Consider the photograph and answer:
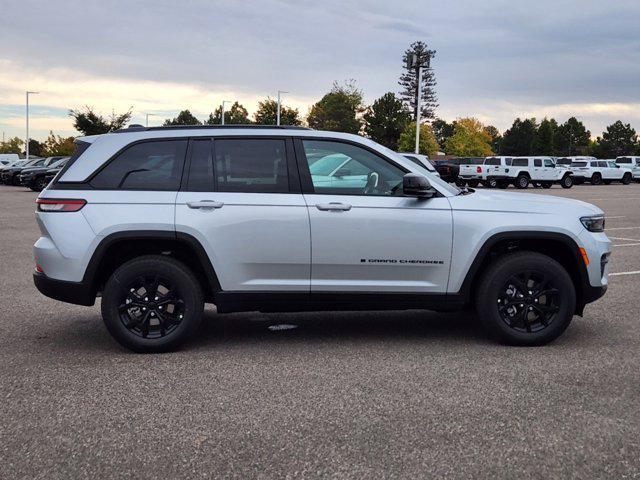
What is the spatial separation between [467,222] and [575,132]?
162029 millimetres

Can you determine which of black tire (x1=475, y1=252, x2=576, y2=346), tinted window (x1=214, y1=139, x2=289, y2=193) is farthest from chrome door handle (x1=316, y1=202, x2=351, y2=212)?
black tire (x1=475, y1=252, x2=576, y2=346)

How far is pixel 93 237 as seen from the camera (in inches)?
207

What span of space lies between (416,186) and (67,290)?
2.72 meters

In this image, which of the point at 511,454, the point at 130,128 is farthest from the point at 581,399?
the point at 130,128

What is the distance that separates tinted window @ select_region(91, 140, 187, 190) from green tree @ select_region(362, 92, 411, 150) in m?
89.7

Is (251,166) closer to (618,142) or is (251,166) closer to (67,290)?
(67,290)

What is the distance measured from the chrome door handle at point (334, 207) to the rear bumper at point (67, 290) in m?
1.85

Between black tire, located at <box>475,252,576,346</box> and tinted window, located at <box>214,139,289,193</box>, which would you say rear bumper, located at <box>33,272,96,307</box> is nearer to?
tinted window, located at <box>214,139,289,193</box>

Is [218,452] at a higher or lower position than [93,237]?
lower

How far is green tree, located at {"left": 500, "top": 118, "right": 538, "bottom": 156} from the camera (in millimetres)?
138750

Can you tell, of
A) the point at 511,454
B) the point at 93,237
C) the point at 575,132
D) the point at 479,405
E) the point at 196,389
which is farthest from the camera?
the point at 575,132

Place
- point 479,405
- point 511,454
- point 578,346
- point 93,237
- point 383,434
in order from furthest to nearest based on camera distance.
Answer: point 578,346
point 93,237
point 479,405
point 383,434
point 511,454

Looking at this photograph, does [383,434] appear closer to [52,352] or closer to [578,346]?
[578,346]

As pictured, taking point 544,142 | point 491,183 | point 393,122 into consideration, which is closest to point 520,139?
point 544,142
